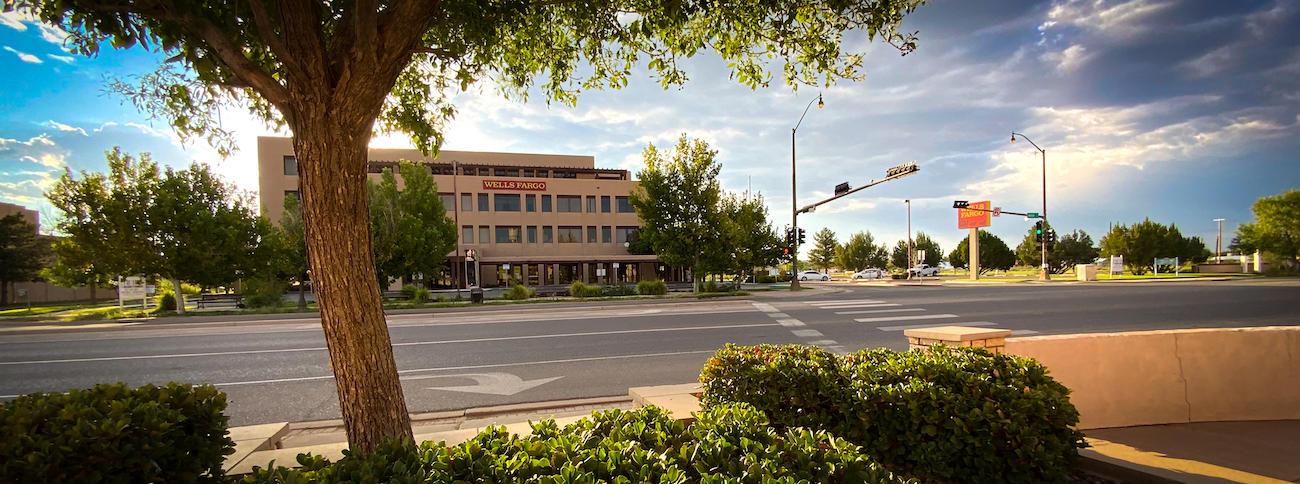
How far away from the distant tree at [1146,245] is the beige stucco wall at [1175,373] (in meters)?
60.9

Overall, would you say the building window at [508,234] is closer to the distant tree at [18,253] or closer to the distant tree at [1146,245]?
the distant tree at [18,253]

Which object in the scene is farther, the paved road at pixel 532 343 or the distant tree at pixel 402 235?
the distant tree at pixel 402 235

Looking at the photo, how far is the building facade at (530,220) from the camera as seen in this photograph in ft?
151

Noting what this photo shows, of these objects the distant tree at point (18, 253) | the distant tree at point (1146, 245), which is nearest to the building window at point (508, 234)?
the distant tree at point (18, 253)

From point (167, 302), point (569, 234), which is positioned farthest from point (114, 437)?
point (569, 234)

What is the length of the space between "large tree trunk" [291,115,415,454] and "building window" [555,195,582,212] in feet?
152

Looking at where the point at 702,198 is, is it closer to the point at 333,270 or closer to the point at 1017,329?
the point at 1017,329

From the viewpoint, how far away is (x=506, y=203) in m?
47.4

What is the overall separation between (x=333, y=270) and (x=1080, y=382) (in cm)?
652

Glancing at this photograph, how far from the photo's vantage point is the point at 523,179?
155 feet

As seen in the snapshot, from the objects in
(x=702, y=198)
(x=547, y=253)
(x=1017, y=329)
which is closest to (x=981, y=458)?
(x=1017, y=329)

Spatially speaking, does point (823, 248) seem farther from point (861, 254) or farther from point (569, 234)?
point (569, 234)

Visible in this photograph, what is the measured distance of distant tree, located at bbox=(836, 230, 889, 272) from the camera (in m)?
70.7

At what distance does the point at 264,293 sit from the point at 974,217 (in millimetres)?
→ 52997
